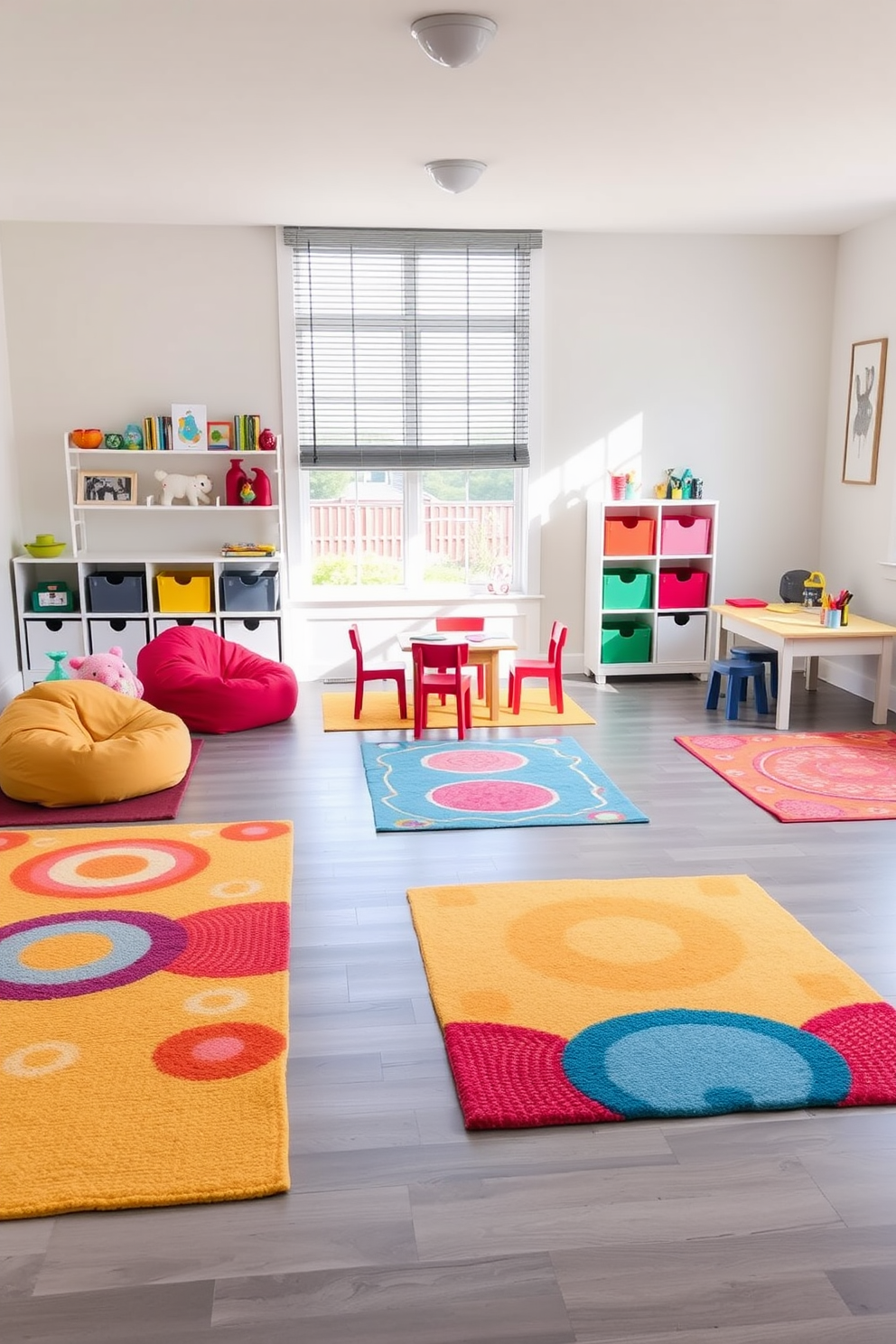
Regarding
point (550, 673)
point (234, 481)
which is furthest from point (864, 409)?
point (234, 481)

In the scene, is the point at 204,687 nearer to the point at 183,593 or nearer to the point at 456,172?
the point at 183,593

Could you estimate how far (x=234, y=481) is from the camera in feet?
21.4

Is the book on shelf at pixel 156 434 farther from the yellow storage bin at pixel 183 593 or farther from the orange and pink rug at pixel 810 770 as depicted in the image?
the orange and pink rug at pixel 810 770

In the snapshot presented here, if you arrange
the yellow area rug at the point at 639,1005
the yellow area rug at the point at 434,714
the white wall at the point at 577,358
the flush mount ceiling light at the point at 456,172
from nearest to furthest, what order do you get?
the yellow area rug at the point at 639,1005 → the flush mount ceiling light at the point at 456,172 → the yellow area rug at the point at 434,714 → the white wall at the point at 577,358

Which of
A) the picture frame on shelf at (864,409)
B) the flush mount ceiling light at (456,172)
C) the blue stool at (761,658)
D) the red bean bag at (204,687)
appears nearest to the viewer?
the flush mount ceiling light at (456,172)

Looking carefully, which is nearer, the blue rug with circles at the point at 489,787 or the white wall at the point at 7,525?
the blue rug with circles at the point at 489,787

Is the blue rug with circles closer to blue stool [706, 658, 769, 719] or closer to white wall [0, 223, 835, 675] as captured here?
blue stool [706, 658, 769, 719]

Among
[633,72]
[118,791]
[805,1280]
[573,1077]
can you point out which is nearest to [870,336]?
[633,72]

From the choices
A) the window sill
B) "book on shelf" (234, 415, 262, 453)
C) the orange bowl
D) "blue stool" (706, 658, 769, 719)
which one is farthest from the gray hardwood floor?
the orange bowl

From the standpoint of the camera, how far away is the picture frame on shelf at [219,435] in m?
6.52

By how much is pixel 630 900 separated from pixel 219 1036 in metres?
1.40

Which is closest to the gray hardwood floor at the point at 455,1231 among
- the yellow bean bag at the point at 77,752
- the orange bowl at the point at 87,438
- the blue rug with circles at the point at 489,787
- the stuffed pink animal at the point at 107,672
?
the blue rug with circles at the point at 489,787

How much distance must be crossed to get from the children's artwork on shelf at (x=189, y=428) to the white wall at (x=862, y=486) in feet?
12.8

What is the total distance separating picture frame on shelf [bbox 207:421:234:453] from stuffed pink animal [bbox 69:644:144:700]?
62.9 inches
